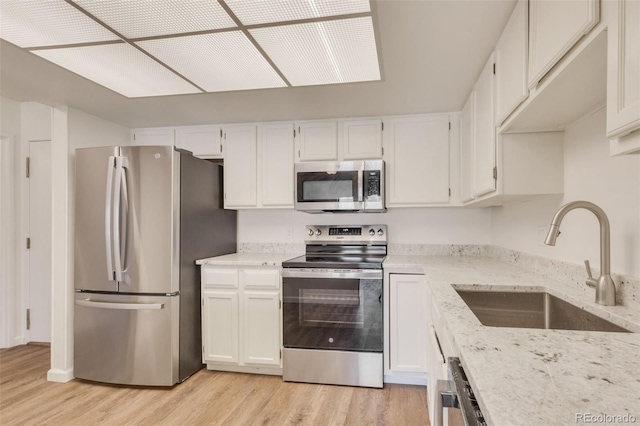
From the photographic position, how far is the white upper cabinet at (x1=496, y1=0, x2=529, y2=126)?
50.4 inches

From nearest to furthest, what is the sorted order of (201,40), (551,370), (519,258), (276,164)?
(551,370), (201,40), (519,258), (276,164)

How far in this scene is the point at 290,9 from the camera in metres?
1.36

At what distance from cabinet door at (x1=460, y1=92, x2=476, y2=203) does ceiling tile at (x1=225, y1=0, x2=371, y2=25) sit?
48.4 inches

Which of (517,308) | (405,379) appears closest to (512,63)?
(517,308)

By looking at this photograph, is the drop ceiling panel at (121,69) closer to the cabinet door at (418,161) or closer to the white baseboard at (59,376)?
the cabinet door at (418,161)

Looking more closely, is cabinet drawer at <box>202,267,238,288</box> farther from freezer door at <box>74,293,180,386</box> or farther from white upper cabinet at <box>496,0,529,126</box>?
white upper cabinet at <box>496,0,529,126</box>

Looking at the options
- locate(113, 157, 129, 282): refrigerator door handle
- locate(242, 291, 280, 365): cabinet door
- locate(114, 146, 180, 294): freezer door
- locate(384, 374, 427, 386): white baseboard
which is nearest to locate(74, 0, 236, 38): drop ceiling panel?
locate(114, 146, 180, 294): freezer door

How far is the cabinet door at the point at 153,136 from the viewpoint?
10.7 ft

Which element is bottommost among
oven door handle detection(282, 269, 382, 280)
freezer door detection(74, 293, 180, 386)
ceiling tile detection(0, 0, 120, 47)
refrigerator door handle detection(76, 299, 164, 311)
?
freezer door detection(74, 293, 180, 386)

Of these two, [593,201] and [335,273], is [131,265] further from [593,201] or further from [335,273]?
[593,201]

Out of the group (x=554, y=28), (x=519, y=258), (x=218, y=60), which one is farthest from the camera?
(x=519, y=258)

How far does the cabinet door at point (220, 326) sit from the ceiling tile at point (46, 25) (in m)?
1.86

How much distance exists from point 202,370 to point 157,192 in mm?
1483

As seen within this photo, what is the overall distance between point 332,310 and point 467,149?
152 cm
